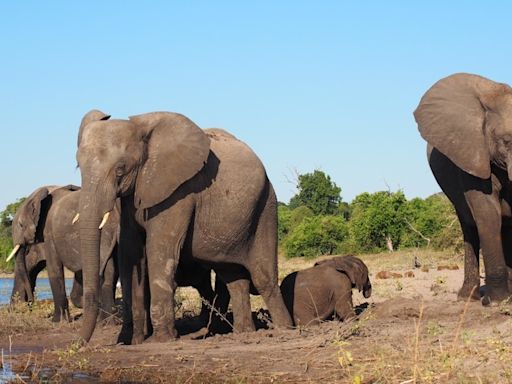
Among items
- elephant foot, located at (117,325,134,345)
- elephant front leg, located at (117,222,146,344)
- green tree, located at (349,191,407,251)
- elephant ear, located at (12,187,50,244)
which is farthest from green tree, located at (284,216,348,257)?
Result: elephant front leg, located at (117,222,146,344)

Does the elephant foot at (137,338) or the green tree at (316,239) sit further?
the green tree at (316,239)

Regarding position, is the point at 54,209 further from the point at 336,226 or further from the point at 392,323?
the point at 336,226

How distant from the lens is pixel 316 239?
3875cm

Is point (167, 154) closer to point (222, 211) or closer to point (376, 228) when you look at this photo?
point (222, 211)

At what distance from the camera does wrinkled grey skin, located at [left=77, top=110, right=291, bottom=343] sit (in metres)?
10.3

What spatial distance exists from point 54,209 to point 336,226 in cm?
2436

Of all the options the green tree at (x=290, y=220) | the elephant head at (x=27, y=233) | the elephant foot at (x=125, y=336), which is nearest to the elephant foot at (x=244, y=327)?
the elephant foot at (x=125, y=336)

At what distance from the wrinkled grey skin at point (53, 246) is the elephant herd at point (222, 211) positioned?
221 centimetres

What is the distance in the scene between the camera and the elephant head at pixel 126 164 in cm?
1005

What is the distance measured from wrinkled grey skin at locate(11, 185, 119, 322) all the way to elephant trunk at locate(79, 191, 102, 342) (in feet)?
11.3

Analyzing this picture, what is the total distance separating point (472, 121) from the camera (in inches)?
464

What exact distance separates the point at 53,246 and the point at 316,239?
23.6 meters

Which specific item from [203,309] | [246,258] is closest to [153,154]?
[246,258]

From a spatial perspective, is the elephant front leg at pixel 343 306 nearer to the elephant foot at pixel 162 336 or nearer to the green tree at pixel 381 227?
the elephant foot at pixel 162 336
